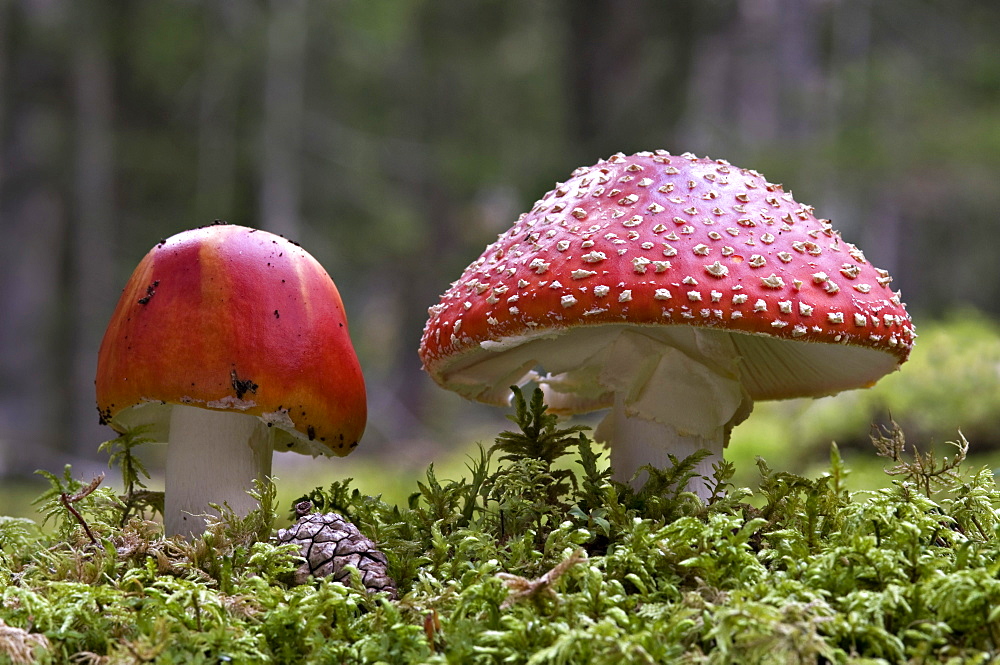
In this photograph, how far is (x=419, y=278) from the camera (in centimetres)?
1466

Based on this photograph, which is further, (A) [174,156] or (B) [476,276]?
(A) [174,156]

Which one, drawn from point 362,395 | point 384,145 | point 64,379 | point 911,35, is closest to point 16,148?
point 64,379

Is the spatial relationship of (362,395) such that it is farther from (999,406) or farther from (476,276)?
(999,406)

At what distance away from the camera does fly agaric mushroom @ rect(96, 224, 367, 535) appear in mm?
1962

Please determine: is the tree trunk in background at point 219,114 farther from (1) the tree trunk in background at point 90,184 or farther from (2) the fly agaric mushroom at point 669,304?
(2) the fly agaric mushroom at point 669,304

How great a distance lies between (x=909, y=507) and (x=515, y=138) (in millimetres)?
11490

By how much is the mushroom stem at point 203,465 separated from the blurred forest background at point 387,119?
19.7 feet

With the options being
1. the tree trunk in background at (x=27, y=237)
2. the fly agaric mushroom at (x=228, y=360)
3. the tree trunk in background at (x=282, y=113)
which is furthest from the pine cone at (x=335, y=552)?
the tree trunk in background at (x=27, y=237)

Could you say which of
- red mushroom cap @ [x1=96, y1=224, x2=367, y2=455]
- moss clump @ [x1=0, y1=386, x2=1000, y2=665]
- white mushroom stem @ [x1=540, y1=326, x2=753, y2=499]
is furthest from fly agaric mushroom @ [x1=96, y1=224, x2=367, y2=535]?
white mushroom stem @ [x1=540, y1=326, x2=753, y2=499]

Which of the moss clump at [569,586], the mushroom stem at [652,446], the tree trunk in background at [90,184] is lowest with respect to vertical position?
the moss clump at [569,586]

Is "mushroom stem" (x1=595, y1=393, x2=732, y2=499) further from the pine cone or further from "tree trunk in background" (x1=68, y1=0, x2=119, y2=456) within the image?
"tree trunk in background" (x1=68, y1=0, x2=119, y2=456)

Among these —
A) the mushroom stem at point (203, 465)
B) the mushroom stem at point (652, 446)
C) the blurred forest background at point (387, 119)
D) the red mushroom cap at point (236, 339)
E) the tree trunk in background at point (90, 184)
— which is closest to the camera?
the red mushroom cap at point (236, 339)

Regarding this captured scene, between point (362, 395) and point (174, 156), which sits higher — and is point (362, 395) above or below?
below

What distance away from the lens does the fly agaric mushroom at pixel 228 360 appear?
1.96m
